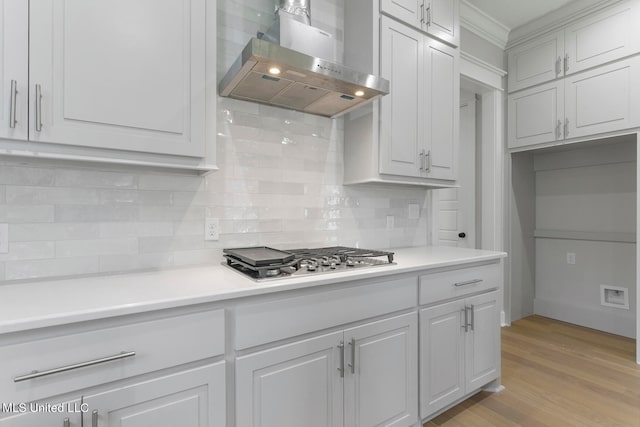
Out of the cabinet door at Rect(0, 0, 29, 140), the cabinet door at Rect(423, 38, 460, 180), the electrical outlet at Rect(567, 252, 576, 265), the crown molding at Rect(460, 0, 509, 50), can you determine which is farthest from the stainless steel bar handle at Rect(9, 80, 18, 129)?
the electrical outlet at Rect(567, 252, 576, 265)

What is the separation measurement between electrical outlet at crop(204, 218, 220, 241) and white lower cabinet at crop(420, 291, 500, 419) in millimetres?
1136

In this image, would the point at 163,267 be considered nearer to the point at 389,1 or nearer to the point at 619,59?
the point at 389,1

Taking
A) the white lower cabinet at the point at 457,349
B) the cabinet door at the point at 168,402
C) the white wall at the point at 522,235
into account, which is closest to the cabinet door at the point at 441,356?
the white lower cabinet at the point at 457,349

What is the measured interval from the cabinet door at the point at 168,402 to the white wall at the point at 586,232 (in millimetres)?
3789

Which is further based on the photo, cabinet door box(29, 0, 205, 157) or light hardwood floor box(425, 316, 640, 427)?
light hardwood floor box(425, 316, 640, 427)

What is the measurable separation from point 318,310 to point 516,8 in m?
3.29

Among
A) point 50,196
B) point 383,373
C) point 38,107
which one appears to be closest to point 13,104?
point 38,107

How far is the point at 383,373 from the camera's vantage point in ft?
5.12

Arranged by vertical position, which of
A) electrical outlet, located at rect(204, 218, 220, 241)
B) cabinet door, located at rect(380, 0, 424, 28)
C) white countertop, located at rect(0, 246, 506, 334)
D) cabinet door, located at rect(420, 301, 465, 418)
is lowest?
cabinet door, located at rect(420, 301, 465, 418)

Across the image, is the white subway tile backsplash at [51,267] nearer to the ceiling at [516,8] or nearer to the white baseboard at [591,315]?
the ceiling at [516,8]

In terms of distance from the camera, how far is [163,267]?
158 cm

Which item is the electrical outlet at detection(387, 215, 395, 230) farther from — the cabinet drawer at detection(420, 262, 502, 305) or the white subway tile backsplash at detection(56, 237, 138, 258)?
the white subway tile backsplash at detection(56, 237, 138, 258)

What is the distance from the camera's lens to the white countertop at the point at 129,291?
2.90ft

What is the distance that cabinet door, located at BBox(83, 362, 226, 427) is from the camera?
0.95 m
